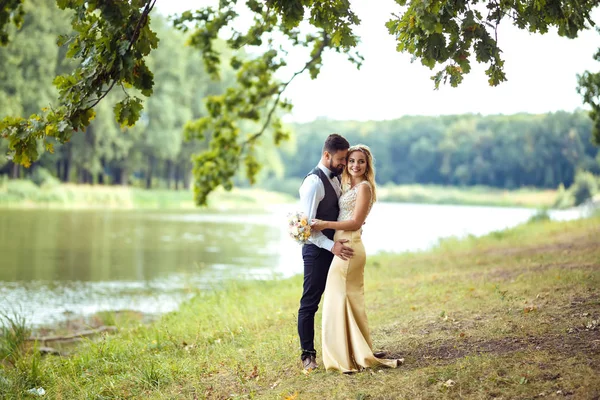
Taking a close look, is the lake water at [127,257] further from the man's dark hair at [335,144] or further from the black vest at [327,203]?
the man's dark hair at [335,144]

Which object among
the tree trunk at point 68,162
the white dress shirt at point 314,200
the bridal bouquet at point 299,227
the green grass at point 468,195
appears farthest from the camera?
the green grass at point 468,195

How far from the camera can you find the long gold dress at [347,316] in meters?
5.87

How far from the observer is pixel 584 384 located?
4812mm

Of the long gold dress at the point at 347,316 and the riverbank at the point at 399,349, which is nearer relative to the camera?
the riverbank at the point at 399,349

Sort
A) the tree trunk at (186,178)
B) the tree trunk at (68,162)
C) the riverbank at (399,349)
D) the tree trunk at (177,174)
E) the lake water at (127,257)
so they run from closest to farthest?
the riverbank at (399,349), the lake water at (127,257), the tree trunk at (68,162), the tree trunk at (186,178), the tree trunk at (177,174)

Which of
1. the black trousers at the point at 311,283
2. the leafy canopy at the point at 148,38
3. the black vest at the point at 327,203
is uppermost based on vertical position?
the leafy canopy at the point at 148,38

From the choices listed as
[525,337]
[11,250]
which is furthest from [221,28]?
[11,250]

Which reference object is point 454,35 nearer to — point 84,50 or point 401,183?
point 84,50

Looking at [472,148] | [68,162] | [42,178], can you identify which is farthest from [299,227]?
[472,148]

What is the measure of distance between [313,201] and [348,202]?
14.3 inches

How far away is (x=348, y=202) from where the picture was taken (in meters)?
5.97

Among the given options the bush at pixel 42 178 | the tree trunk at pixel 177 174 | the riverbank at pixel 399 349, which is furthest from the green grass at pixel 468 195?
the riverbank at pixel 399 349

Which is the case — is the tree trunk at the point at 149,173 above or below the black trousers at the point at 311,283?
above

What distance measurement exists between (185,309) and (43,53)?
37820mm
